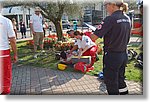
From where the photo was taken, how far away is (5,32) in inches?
116

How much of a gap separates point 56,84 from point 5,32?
150cm

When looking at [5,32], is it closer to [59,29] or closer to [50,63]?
[50,63]

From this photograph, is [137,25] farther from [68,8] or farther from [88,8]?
[68,8]

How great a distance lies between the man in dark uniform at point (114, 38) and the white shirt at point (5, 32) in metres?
1.11

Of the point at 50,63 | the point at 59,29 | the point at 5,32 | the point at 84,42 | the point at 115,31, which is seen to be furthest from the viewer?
the point at 59,29

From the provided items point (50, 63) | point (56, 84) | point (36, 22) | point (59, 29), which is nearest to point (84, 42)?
point (50, 63)

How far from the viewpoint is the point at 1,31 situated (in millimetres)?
2914

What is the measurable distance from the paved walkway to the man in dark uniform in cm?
76

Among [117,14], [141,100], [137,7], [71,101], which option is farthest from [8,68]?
[137,7]

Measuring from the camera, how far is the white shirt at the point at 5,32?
291 centimetres

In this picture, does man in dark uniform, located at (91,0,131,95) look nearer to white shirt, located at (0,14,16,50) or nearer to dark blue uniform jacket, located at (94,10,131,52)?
dark blue uniform jacket, located at (94,10,131,52)

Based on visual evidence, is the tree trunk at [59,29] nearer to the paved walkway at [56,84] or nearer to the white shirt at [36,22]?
the white shirt at [36,22]

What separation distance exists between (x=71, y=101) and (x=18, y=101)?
78 centimetres

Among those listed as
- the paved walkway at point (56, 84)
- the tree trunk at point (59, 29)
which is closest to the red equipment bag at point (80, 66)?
the paved walkway at point (56, 84)
